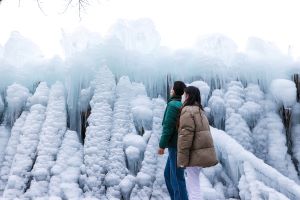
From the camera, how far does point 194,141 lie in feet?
12.0

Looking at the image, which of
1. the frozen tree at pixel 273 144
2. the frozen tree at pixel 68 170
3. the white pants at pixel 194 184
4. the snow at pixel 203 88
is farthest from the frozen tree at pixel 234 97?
the white pants at pixel 194 184

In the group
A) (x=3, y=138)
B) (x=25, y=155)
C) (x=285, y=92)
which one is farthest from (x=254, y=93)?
(x=3, y=138)

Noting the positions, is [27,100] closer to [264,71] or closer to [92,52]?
[92,52]

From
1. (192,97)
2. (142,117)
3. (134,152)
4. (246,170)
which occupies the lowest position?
(246,170)

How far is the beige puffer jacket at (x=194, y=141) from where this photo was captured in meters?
3.59

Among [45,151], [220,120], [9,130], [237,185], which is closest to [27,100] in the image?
[9,130]

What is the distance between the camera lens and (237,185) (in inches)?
204

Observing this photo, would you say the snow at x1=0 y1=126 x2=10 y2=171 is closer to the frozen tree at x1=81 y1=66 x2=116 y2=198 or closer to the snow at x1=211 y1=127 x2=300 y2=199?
the frozen tree at x1=81 y1=66 x2=116 y2=198

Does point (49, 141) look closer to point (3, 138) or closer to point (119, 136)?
point (3, 138)

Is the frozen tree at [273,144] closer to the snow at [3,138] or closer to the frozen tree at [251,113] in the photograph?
the frozen tree at [251,113]

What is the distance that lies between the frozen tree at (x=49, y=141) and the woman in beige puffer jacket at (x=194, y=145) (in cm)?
233

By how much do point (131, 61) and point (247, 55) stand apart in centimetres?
181

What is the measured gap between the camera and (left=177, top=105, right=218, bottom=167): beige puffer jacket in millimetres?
3592

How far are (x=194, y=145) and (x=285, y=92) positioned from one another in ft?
8.88
